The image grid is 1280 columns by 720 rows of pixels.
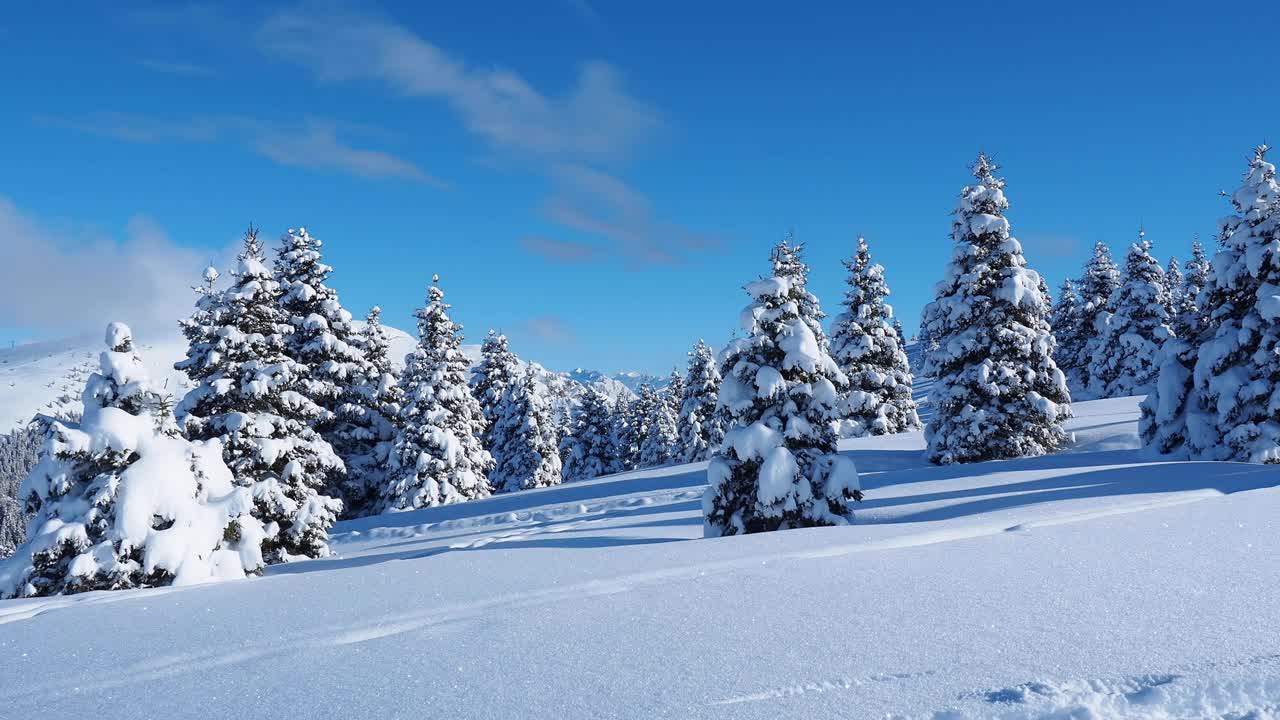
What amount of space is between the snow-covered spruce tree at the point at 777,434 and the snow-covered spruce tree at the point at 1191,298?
42.9 ft

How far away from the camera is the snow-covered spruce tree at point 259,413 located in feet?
53.8

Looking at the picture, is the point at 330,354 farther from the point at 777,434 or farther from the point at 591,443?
the point at 591,443

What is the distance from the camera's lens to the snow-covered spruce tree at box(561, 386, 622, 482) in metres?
55.2

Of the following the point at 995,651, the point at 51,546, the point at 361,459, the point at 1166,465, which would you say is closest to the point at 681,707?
the point at 995,651

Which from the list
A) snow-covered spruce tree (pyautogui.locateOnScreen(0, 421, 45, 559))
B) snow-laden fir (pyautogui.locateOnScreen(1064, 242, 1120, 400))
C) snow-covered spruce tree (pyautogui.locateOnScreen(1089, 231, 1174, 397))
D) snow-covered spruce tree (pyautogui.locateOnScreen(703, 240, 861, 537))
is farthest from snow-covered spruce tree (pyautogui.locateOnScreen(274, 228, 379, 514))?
snow-covered spruce tree (pyautogui.locateOnScreen(0, 421, 45, 559))

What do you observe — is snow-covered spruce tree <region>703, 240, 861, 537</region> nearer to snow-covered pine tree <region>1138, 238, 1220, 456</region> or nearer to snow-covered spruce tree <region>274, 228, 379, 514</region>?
snow-covered pine tree <region>1138, 238, 1220, 456</region>

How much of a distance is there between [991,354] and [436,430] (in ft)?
65.9

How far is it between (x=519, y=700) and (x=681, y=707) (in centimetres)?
90

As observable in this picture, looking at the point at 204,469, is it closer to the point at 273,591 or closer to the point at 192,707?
the point at 273,591

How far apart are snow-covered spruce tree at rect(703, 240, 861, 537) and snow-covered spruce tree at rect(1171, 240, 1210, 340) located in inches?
515

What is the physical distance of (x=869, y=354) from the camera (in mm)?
32750

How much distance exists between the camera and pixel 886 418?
33.1 metres

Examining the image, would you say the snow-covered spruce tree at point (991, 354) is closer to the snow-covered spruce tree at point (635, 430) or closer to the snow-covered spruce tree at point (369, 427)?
the snow-covered spruce tree at point (369, 427)

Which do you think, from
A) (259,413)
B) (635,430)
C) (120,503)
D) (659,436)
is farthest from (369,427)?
(635,430)
